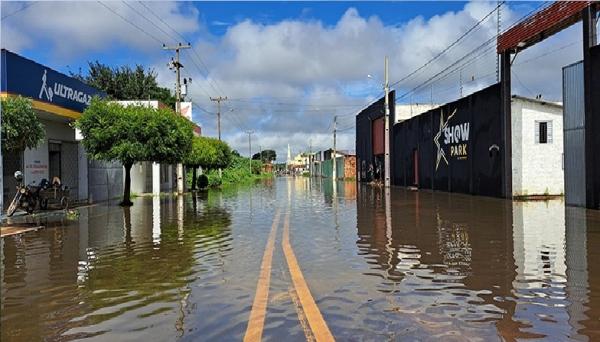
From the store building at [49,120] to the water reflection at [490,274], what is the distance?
13295 mm

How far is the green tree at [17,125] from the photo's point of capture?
1495 centimetres

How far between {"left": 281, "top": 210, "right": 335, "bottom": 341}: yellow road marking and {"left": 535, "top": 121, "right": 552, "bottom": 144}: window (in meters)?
19.0

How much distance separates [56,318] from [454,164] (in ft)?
Answer: 95.6

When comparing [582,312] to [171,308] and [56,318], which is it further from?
[56,318]

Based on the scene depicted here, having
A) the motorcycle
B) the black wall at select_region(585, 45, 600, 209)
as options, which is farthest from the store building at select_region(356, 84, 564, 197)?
the motorcycle

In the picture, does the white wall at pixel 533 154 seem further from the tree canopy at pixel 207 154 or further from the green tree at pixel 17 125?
the tree canopy at pixel 207 154

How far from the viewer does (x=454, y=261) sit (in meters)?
9.19

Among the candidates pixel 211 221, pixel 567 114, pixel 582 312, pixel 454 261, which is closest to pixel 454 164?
pixel 567 114

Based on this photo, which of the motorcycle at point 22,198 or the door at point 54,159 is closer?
the motorcycle at point 22,198

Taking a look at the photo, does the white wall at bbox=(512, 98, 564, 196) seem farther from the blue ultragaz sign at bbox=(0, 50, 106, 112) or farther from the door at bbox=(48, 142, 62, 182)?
the door at bbox=(48, 142, 62, 182)

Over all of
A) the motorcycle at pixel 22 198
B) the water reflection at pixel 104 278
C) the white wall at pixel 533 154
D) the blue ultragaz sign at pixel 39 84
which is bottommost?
the water reflection at pixel 104 278

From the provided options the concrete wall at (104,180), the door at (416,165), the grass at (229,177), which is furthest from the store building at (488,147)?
the grass at (229,177)

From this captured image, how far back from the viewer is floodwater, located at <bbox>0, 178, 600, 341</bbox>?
5.55 meters

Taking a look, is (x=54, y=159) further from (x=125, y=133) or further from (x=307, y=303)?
(x=307, y=303)
